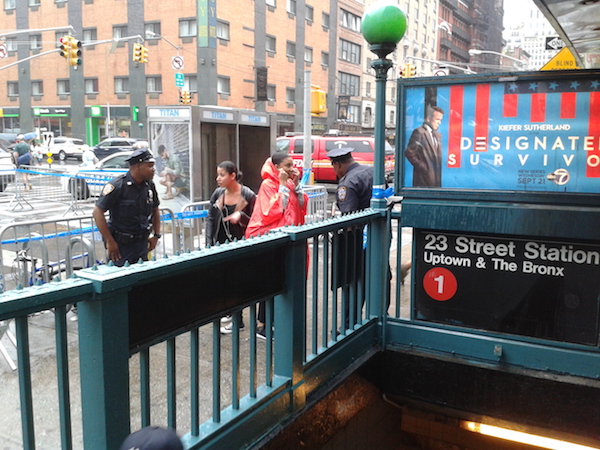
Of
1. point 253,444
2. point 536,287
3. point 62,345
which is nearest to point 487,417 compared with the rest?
point 536,287

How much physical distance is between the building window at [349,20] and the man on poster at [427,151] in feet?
173

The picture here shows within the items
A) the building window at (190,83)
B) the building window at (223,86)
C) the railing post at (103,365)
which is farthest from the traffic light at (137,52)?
the railing post at (103,365)

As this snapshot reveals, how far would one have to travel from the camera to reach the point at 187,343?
5.08 meters

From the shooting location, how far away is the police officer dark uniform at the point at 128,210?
17.8 ft

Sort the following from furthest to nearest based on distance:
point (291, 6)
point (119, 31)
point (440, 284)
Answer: point (291, 6) → point (119, 31) → point (440, 284)

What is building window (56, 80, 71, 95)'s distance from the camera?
47.4m

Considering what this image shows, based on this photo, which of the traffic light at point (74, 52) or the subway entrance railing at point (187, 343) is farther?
the traffic light at point (74, 52)

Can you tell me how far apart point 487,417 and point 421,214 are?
1.74 m

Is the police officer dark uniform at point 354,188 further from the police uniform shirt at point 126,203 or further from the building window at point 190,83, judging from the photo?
the building window at point 190,83

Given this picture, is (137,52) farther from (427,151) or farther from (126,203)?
(427,151)

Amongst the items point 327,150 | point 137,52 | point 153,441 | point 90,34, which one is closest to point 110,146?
point 137,52

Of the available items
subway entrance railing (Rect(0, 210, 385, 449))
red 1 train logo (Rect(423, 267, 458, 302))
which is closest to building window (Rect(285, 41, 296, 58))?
subway entrance railing (Rect(0, 210, 385, 449))

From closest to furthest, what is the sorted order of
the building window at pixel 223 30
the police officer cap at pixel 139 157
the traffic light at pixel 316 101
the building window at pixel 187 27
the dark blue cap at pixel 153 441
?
the dark blue cap at pixel 153 441 < the police officer cap at pixel 139 157 < the traffic light at pixel 316 101 < the building window at pixel 187 27 < the building window at pixel 223 30

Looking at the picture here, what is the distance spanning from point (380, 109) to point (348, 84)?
5294cm
